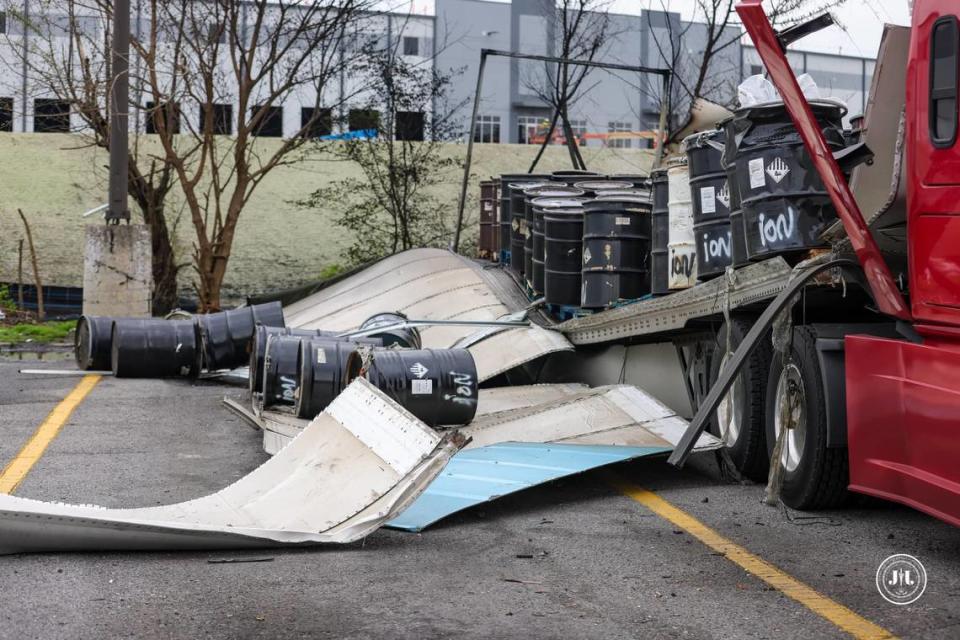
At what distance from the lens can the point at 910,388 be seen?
590 centimetres

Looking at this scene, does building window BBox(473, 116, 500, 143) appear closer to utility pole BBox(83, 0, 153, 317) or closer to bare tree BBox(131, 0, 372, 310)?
bare tree BBox(131, 0, 372, 310)

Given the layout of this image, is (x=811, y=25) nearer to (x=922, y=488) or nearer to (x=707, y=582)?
(x=922, y=488)

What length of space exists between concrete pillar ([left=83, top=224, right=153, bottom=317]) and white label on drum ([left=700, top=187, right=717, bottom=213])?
34.8 feet

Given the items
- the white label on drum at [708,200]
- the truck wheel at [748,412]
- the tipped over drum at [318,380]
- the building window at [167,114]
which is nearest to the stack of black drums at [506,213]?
the building window at [167,114]

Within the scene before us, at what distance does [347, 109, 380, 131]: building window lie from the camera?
23.5m

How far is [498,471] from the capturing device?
25.0 ft

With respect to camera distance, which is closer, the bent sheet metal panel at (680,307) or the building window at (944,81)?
the building window at (944,81)

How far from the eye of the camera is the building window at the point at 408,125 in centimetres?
2358

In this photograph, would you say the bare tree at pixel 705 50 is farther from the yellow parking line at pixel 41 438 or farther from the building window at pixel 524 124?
the building window at pixel 524 124

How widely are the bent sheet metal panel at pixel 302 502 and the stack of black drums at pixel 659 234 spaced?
3939 millimetres

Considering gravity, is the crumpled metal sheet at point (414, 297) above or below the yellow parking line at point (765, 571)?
above

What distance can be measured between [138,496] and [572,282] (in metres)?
5.75

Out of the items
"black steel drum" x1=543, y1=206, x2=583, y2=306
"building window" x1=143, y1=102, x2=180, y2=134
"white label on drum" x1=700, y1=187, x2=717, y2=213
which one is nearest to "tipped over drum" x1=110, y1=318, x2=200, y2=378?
"black steel drum" x1=543, y1=206, x2=583, y2=306

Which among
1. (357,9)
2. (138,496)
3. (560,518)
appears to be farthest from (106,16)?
(560,518)
